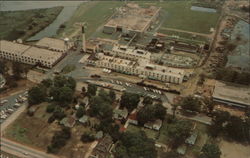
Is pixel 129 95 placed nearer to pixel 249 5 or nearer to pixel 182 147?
pixel 182 147

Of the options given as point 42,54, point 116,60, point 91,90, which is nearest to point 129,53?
point 116,60

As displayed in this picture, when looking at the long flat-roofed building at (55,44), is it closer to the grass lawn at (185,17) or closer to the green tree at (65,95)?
the green tree at (65,95)

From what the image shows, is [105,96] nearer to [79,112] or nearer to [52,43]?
[79,112]

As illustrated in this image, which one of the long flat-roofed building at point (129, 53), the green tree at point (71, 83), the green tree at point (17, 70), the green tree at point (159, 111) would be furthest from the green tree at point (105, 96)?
the green tree at point (17, 70)

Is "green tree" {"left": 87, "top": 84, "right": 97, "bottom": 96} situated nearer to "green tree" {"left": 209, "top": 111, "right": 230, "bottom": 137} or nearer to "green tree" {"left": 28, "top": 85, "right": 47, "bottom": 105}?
"green tree" {"left": 28, "top": 85, "right": 47, "bottom": 105}

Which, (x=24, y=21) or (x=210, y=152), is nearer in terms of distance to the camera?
(x=210, y=152)

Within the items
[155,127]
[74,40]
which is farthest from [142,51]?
[155,127]
